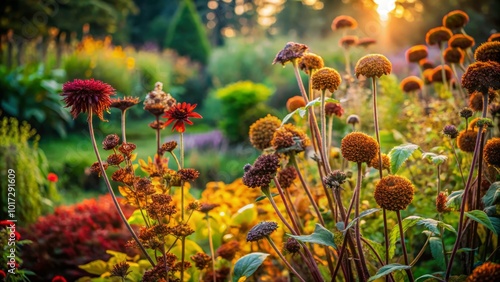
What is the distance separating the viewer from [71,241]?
2896 mm

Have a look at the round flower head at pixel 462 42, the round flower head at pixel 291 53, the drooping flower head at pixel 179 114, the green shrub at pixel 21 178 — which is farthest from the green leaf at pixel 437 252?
the green shrub at pixel 21 178

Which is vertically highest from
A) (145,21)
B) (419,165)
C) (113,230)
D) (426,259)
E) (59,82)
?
A: (145,21)

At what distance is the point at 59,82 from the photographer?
26.4ft

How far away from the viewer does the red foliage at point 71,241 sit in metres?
2.73

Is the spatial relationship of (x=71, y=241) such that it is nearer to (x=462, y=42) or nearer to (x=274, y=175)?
(x=274, y=175)

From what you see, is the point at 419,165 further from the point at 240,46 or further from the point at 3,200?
the point at 240,46

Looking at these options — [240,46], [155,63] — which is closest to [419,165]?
[155,63]

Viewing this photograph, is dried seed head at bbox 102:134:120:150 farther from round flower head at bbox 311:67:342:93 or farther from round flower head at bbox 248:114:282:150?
round flower head at bbox 311:67:342:93

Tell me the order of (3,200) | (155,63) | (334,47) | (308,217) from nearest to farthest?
(308,217) → (3,200) → (155,63) → (334,47)

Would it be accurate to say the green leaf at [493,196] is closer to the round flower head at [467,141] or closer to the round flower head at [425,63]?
the round flower head at [467,141]

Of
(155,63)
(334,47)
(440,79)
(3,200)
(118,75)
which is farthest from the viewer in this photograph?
(334,47)

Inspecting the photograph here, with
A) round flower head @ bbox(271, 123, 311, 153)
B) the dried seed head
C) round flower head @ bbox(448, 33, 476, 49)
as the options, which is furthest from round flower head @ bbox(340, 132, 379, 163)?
round flower head @ bbox(448, 33, 476, 49)

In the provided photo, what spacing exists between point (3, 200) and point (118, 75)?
237 inches

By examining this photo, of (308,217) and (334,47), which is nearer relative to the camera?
(308,217)
